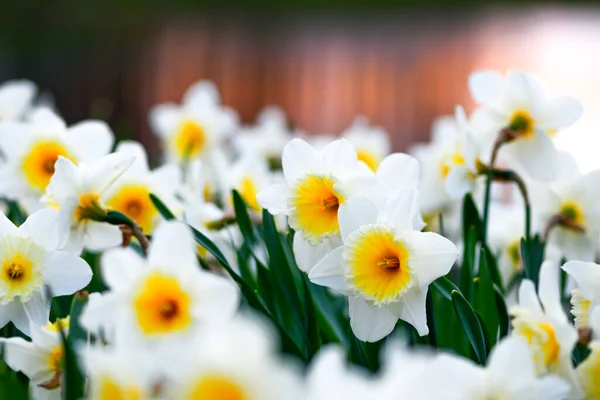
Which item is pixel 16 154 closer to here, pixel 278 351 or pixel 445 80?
pixel 278 351

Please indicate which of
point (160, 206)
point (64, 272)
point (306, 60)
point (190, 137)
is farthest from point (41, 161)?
point (306, 60)

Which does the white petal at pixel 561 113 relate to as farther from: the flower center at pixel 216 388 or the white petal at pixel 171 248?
the flower center at pixel 216 388

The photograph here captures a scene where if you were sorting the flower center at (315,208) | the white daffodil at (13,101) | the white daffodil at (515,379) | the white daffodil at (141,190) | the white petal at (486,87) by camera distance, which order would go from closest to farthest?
the white daffodil at (515,379), the flower center at (315,208), the white daffodil at (141,190), the white petal at (486,87), the white daffodil at (13,101)

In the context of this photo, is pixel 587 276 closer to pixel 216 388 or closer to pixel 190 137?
pixel 216 388

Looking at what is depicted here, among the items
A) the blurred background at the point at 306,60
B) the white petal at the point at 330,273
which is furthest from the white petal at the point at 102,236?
the blurred background at the point at 306,60

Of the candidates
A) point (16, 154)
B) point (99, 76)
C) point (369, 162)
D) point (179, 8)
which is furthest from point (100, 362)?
point (179, 8)

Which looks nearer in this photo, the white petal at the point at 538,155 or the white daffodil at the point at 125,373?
the white daffodil at the point at 125,373
